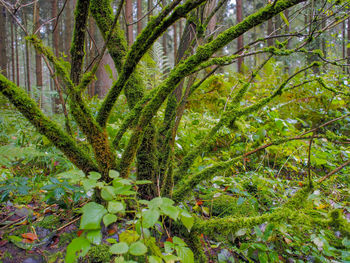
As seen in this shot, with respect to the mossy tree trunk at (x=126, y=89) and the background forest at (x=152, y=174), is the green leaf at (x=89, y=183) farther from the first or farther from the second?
the mossy tree trunk at (x=126, y=89)

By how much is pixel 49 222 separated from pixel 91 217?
892 mm

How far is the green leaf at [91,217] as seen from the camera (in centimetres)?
78

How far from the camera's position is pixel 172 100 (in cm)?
163

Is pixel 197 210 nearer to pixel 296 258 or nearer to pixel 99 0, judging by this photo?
pixel 296 258

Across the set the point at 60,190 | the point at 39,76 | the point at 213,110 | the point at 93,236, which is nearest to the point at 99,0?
the point at 60,190

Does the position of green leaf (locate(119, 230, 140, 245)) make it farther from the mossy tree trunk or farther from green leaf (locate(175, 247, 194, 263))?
the mossy tree trunk

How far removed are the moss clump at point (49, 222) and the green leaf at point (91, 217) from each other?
0.83m

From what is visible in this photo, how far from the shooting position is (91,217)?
2.60ft

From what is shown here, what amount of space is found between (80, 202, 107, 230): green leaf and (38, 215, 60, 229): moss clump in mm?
833

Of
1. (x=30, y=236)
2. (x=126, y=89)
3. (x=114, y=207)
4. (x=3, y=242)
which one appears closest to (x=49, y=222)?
(x=30, y=236)

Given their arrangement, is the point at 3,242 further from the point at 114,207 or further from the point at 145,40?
the point at 145,40

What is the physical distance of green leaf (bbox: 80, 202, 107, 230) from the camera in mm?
777

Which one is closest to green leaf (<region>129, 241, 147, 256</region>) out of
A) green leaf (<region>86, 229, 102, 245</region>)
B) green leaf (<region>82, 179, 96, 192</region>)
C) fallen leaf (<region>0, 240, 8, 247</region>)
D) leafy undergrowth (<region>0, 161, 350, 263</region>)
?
leafy undergrowth (<region>0, 161, 350, 263</region>)

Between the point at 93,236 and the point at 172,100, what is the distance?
42.7 inches
